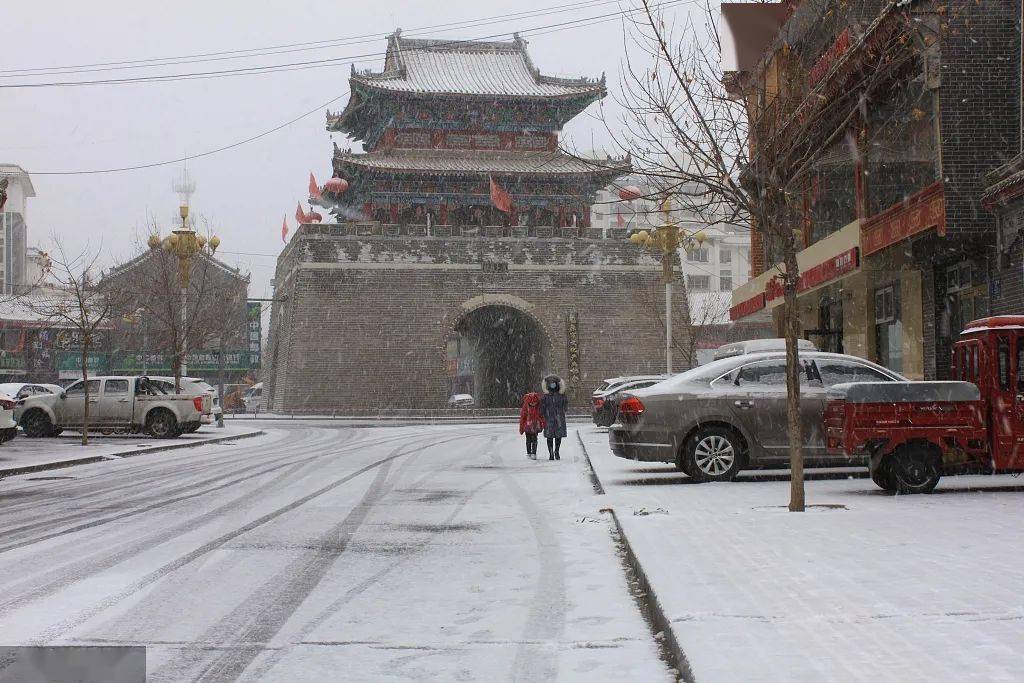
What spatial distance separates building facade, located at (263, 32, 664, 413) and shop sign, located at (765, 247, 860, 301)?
2317 centimetres

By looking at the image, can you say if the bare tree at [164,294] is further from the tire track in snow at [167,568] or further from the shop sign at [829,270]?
the tire track in snow at [167,568]

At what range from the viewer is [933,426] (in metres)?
10.8

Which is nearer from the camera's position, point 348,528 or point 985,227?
point 348,528

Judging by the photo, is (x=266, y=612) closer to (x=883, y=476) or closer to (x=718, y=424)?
(x=883, y=476)

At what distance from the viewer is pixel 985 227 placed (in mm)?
15836

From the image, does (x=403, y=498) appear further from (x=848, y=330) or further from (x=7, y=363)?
(x=7, y=363)

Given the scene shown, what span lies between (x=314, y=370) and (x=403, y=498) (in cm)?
3418

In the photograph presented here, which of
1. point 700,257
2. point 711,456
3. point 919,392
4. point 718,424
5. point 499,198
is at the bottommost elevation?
point 711,456

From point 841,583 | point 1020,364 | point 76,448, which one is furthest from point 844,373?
point 76,448

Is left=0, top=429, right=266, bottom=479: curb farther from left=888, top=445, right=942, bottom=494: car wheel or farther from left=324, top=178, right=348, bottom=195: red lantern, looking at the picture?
left=324, top=178, right=348, bottom=195: red lantern

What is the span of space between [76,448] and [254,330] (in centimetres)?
5162

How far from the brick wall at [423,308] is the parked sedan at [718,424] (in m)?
33.3

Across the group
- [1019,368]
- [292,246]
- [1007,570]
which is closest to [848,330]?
[1019,368]

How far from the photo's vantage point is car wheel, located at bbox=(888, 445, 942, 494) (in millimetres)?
10875
